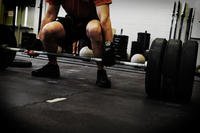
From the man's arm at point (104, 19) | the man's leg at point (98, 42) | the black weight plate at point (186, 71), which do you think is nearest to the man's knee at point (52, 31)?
the man's leg at point (98, 42)

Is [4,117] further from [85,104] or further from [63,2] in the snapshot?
[63,2]

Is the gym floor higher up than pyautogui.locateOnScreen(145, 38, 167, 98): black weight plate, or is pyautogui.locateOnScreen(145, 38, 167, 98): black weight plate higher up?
pyautogui.locateOnScreen(145, 38, 167, 98): black weight plate

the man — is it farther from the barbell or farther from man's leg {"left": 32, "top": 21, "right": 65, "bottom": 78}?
the barbell

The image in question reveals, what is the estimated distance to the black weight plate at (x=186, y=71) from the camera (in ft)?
6.03

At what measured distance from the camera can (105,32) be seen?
2.32 m

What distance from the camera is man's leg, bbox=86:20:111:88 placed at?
226 cm

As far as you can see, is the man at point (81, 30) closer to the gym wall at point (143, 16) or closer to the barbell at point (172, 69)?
the barbell at point (172, 69)

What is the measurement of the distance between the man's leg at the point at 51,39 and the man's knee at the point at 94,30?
0.24 meters

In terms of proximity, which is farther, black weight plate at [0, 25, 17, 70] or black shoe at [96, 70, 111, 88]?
black weight plate at [0, 25, 17, 70]

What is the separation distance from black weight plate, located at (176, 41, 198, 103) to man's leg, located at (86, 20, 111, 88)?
0.59 m

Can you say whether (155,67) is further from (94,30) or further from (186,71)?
→ (94,30)

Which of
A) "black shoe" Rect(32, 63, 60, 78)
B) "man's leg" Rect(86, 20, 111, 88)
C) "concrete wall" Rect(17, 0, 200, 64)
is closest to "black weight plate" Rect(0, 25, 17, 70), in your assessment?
"black shoe" Rect(32, 63, 60, 78)

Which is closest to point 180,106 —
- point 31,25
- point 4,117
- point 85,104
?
point 85,104

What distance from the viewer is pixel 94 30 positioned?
2.26 m
